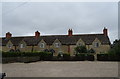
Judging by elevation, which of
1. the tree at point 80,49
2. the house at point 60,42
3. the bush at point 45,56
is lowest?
the bush at point 45,56

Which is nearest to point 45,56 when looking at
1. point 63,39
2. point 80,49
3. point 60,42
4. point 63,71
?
point 80,49

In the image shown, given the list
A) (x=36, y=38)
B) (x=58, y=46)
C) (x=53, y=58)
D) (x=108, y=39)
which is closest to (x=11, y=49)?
(x=36, y=38)

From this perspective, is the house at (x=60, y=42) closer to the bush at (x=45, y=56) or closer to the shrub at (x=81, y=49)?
the shrub at (x=81, y=49)

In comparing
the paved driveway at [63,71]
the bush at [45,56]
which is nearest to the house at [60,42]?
the bush at [45,56]

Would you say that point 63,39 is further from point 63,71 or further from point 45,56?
point 63,71

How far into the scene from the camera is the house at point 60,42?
169ft

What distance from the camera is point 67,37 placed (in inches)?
2195

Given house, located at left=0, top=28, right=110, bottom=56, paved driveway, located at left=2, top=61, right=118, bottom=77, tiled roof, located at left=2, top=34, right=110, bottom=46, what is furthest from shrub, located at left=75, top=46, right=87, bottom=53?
paved driveway, located at left=2, top=61, right=118, bottom=77

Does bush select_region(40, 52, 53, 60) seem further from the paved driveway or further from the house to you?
the paved driveway

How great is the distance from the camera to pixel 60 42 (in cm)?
5388

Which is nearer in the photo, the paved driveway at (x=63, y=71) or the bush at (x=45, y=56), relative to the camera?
the paved driveway at (x=63, y=71)

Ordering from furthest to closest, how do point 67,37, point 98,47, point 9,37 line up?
1. point 9,37
2. point 67,37
3. point 98,47

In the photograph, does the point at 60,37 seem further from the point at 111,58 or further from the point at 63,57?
the point at 111,58

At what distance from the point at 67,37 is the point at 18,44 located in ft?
46.2
